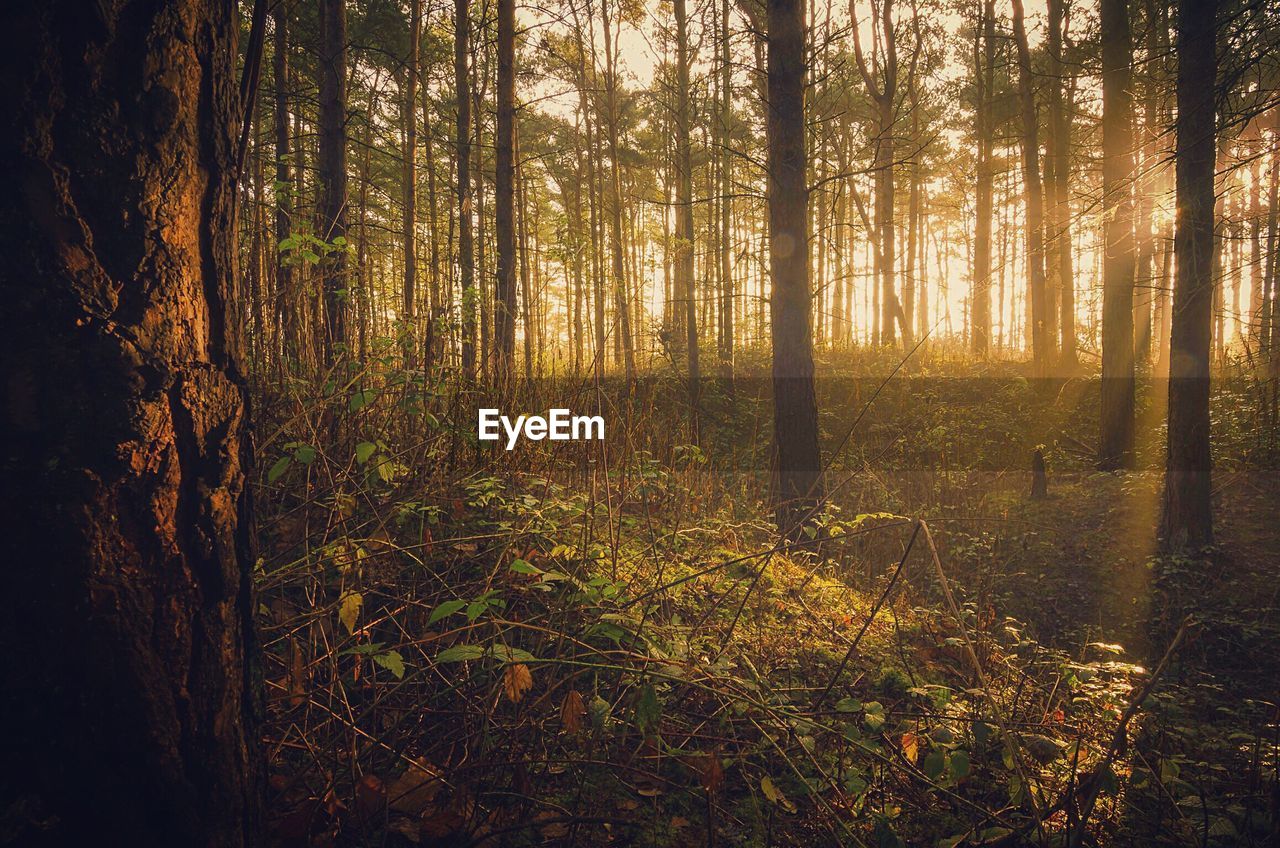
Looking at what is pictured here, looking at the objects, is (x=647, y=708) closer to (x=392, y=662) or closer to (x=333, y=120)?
(x=392, y=662)

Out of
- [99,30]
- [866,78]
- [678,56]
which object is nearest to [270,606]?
[99,30]

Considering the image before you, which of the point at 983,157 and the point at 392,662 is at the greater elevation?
the point at 983,157

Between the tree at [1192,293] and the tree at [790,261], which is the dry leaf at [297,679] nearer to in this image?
the tree at [790,261]

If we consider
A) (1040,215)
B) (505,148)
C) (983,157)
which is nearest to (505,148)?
(505,148)

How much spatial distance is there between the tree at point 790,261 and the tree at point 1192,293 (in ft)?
11.0

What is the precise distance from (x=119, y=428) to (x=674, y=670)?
1391mm

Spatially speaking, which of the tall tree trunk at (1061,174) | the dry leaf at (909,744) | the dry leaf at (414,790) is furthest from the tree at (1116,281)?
the dry leaf at (414,790)

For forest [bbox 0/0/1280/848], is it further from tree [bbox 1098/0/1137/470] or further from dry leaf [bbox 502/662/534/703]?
tree [bbox 1098/0/1137/470]

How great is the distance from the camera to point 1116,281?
8.11 metres

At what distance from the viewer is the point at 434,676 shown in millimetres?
2006

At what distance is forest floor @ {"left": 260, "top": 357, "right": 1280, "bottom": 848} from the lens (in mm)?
1558

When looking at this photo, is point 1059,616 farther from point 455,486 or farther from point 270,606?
point 270,606

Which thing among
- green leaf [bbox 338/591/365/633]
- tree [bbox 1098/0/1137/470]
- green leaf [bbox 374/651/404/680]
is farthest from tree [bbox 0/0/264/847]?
tree [bbox 1098/0/1137/470]
